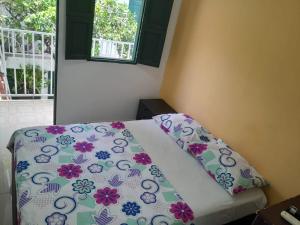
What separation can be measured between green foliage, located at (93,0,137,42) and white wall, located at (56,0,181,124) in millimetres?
522

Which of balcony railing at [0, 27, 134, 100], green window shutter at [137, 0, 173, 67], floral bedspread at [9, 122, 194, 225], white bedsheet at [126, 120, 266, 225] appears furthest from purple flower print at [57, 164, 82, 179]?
balcony railing at [0, 27, 134, 100]

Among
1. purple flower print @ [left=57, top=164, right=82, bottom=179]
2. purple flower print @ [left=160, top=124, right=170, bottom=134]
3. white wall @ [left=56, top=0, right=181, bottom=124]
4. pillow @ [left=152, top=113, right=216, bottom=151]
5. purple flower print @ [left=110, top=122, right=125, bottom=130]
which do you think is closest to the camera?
purple flower print @ [left=57, top=164, right=82, bottom=179]

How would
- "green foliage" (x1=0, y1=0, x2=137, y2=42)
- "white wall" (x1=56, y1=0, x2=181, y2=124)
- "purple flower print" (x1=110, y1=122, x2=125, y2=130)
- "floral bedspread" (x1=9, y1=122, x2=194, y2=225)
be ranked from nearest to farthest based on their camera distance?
1. "floral bedspread" (x1=9, y1=122, x2=194, y2=225)
2. "purple flower print" (x1=110, y1=122, x2=125, y2=130)
3. "white wall" (x1=56, y1=0, x2=181, y2=124)
4. "green foliage" (x1=0, y1=0, x2=137, y2=42)

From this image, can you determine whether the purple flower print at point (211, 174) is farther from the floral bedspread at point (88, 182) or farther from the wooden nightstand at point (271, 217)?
the wooden nightstand at point (271, 217)

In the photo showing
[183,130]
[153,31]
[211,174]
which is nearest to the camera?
[211,174]

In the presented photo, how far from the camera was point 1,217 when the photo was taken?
1858 mm

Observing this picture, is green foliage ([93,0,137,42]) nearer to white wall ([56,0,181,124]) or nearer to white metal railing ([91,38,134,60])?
white metal railing ([91,38,134,60])

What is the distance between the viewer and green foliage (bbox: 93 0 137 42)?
10.7 feet

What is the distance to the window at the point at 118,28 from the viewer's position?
8.11 ft

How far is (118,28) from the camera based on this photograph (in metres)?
3.67

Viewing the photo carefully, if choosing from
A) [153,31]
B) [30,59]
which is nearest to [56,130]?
[153,31]

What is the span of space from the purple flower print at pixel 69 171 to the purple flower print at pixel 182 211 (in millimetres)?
698

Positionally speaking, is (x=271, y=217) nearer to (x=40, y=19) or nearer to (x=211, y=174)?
(x=211, y=174)

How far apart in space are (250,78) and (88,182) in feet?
5.04
